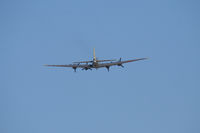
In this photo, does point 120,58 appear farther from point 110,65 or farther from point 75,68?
point 75,68

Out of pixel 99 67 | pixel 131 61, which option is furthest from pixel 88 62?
pixel 131 61

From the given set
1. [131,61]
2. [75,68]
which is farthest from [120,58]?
[75,68]

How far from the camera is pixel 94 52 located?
446 ft

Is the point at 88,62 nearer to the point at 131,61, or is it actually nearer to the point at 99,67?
the point at 99,67

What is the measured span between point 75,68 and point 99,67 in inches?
377

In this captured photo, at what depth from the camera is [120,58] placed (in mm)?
133750

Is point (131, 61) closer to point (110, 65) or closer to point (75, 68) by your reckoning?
point (110, 65)

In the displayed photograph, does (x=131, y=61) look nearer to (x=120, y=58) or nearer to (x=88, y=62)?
(x=120, y=58)

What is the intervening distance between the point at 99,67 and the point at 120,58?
722 centimetres

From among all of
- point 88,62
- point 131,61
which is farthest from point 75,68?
point 131,61

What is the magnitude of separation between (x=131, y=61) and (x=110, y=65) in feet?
23.3

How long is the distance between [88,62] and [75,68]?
22.2 ft

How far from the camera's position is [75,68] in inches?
5399

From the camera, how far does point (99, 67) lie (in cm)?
13062
